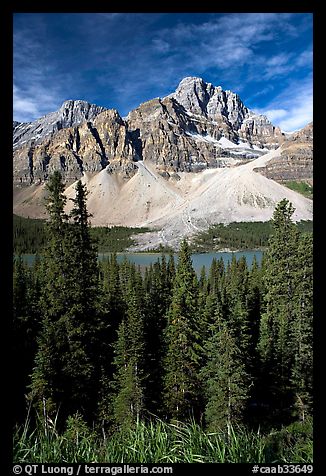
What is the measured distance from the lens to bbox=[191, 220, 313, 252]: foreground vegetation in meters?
145

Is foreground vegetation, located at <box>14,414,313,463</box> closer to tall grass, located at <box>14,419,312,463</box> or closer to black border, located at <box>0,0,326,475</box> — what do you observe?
tall grass, located at <box>14,419,312,463</box>

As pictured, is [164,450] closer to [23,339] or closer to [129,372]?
[129,372]

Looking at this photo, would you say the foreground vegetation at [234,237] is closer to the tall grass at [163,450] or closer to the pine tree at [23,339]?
the pine tree at [23,339]

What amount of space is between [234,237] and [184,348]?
146436 mm

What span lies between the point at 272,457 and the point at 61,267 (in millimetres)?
8779

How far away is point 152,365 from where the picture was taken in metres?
19.9

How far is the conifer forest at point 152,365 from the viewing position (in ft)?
9.89

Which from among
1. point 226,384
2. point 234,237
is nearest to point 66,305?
point 226,384

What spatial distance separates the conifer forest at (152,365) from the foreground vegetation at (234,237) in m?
123

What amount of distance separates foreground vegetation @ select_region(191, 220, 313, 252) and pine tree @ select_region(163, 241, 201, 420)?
126312 mm
